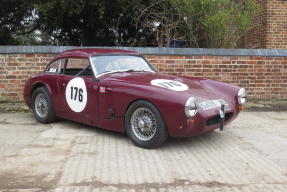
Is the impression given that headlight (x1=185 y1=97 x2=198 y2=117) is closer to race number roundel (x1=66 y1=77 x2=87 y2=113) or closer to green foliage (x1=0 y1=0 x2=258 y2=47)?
race number roundel (x1=66 y1=77 x2=87 y2=113)

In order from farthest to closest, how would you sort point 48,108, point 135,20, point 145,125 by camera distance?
point 135,20 → point 48,108 → point 145,125

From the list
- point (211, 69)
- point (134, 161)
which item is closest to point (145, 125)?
point (134, 161)

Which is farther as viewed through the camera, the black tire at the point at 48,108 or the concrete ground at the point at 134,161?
the black tire at the point at 48,108

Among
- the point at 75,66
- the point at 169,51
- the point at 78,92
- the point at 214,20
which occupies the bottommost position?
the point at 78,92

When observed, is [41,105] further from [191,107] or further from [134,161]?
[191,107]

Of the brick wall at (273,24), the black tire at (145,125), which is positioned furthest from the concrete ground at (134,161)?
the brick wall at (273,24)

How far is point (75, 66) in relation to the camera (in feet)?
20.1

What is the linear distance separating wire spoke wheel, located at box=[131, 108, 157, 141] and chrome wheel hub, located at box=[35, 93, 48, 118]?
7.19ft

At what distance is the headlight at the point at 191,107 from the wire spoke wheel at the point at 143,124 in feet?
1.68

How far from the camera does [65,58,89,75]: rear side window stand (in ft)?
19.2

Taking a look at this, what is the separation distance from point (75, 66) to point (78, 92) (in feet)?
2.18

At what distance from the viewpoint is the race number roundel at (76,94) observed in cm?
560

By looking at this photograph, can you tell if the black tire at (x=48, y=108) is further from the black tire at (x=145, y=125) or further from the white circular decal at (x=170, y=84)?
the white circular decal at (x=170, y=84)

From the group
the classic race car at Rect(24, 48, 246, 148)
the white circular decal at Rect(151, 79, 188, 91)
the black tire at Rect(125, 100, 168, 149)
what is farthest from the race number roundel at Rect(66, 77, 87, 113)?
the white circular decal at Rect(151, 79, 188, 91)
